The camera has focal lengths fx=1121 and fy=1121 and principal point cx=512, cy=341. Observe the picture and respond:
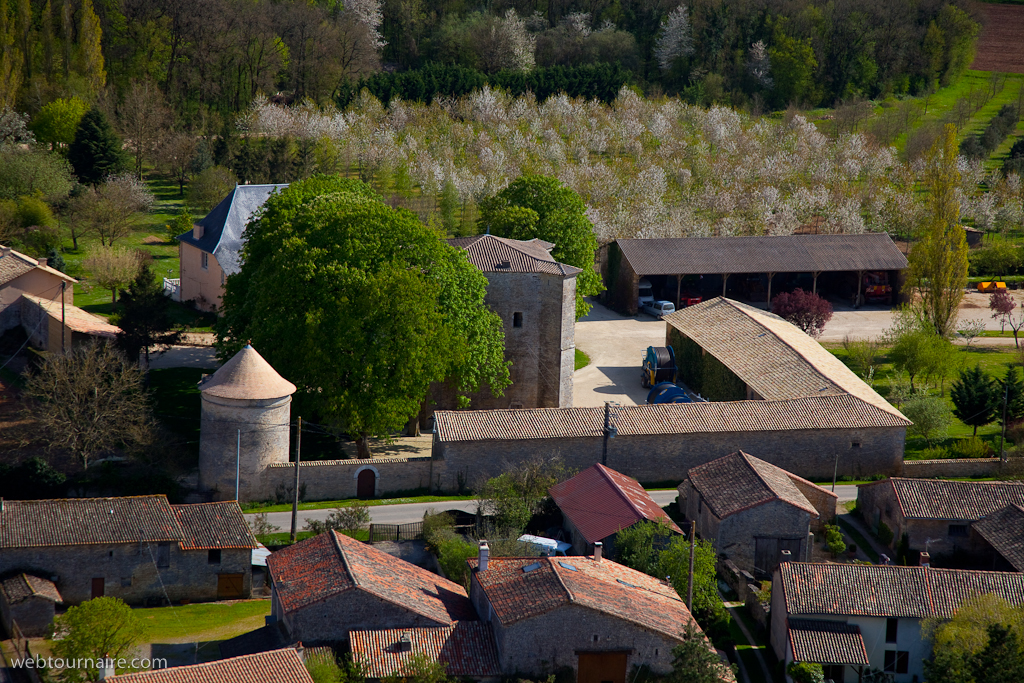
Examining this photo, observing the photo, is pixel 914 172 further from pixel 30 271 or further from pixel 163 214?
pixel 30 271

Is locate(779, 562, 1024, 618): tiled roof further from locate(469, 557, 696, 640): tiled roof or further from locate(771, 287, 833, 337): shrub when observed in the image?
locate(771, 287, 833, 337): shrub

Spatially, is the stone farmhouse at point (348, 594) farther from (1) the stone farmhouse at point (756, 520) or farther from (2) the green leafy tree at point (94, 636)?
(1) the stone farmhouse at point (756, 520)

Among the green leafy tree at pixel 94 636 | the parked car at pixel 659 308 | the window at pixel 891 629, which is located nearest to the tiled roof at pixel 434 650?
the green leafy tree at pixel 94 636

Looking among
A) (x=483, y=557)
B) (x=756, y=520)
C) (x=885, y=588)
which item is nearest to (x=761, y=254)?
(x=756, y=520)

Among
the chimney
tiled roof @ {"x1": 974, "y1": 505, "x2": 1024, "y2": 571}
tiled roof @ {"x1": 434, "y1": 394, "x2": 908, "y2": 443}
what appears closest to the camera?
the chimney

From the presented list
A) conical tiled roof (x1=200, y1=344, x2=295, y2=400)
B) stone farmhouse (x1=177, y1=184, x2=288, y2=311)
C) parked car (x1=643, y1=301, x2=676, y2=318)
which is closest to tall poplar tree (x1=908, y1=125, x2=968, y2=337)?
parked car (x1=643, y1=301, x2=676, y2=318)
